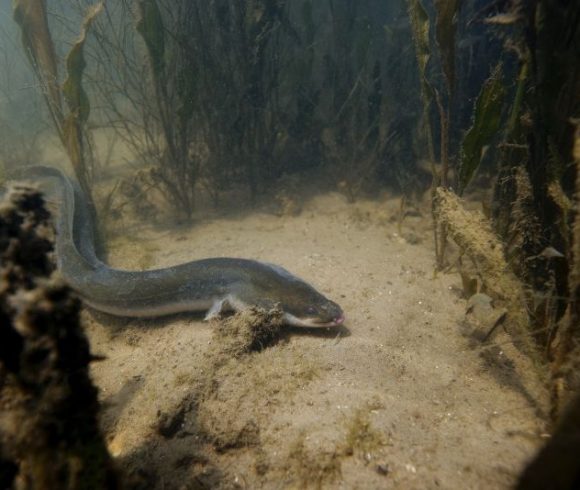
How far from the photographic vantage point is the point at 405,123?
6.64 m

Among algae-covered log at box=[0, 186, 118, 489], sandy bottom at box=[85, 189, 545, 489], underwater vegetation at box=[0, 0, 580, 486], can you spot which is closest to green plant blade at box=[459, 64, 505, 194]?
underwater vegetation at box=[0, 0, 580, 486]

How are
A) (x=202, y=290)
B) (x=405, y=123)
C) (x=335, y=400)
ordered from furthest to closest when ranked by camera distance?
(x=405, y=123)
(x=202, y=290)
(x=335, y=400)

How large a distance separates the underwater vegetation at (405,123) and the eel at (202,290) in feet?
4.55

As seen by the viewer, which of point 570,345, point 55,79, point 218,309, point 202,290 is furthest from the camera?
point 55,79

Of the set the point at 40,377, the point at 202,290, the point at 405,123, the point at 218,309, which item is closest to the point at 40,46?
the point at 202,290

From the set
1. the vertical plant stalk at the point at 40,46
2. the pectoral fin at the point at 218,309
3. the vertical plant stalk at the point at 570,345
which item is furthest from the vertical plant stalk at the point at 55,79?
the vertical plant stalk at the point at 570,345

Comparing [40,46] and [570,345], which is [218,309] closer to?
[570,345]

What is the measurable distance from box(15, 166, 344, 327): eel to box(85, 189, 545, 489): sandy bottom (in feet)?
0.60

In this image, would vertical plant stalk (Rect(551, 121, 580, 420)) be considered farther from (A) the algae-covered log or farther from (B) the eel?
(A) the algae-covered log

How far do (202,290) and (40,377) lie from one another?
218 centimetres

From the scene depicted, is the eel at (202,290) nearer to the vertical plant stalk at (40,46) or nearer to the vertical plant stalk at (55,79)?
the vertical plant stalk at (55,79)

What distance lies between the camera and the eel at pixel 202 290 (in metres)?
3.27

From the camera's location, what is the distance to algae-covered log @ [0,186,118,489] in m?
1.45

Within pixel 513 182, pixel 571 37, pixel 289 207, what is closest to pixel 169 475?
pixel 513 182
